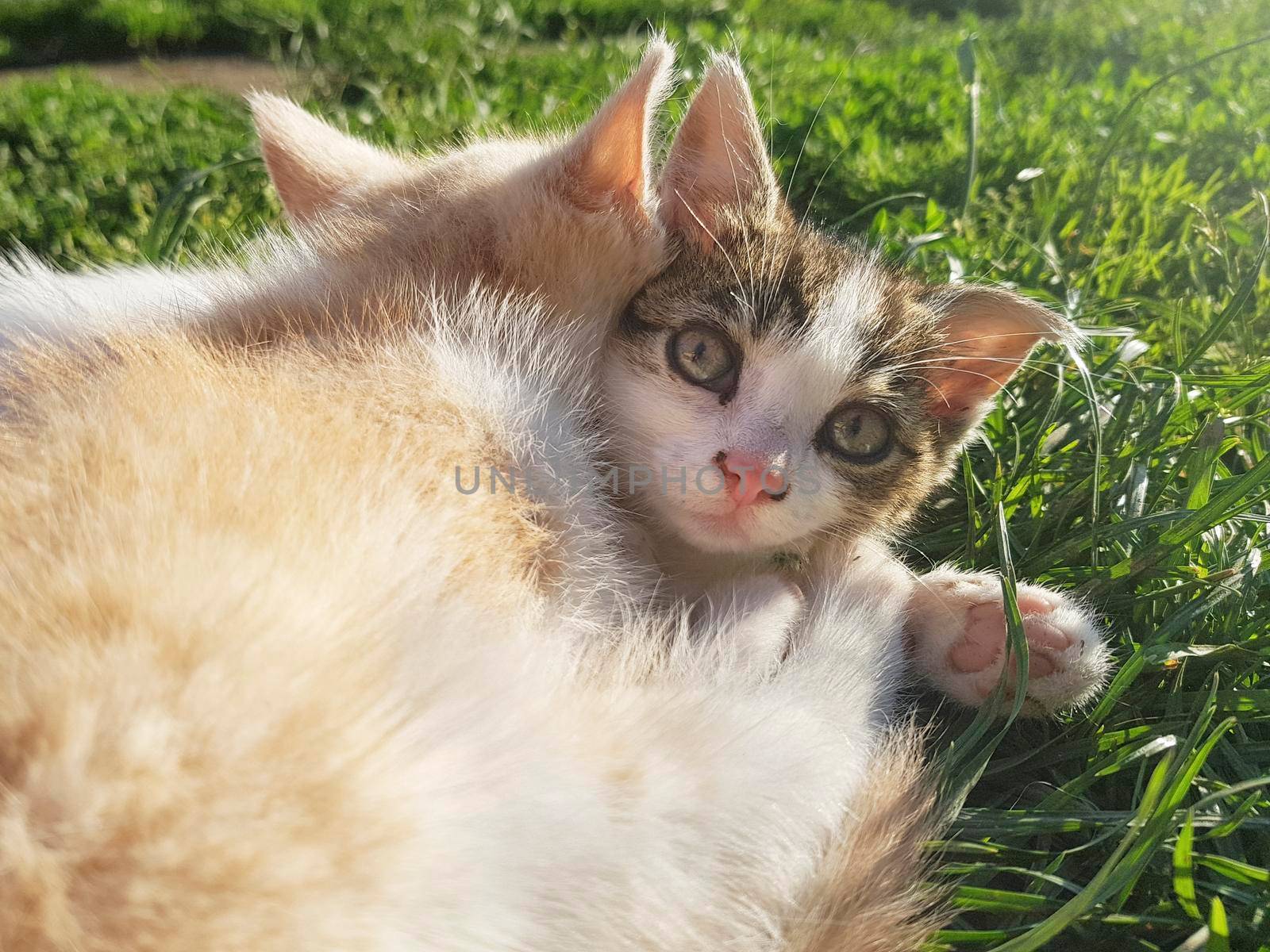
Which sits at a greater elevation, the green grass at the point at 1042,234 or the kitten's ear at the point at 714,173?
the kitten's ear at the point at 714,173

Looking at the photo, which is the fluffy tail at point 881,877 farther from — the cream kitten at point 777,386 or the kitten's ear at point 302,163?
the kitten's ear at point 302,163

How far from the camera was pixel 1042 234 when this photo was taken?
196 centimetres

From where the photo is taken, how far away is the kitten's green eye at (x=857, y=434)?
125 cm

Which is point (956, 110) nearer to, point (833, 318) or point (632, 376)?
point (833, 318)

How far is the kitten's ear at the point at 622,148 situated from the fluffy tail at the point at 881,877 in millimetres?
773

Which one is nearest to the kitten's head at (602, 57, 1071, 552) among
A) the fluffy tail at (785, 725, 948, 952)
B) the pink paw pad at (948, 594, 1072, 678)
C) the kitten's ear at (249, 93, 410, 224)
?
the pink paw pad at (948, 594, 1072, 678)

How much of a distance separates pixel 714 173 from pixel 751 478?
51cm

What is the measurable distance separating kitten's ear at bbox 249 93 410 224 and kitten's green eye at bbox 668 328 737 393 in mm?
577

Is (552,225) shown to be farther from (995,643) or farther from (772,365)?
(995,643)

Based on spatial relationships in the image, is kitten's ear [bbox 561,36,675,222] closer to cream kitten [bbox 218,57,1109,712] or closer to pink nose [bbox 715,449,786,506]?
cream kitten [bbox 218,57,1109,712]

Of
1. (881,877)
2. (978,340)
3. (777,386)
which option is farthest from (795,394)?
(881,877)

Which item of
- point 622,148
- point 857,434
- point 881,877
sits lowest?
point 881,877

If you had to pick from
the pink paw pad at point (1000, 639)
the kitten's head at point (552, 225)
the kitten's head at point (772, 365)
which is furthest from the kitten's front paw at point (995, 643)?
the kitten's head at point (552, 225)

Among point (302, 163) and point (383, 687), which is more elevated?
point (302, 163)
